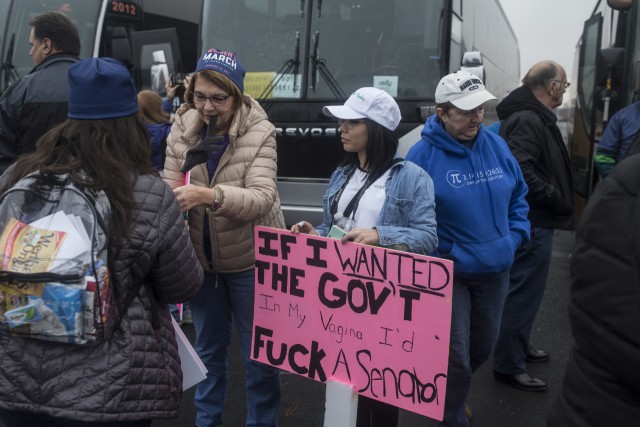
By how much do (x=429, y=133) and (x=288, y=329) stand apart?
110cm

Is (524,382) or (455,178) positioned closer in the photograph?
(455,178)

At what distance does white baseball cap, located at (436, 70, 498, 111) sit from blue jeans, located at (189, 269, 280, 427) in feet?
3.91

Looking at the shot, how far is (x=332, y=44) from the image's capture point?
233 inches

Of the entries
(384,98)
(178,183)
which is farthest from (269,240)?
(384,98)

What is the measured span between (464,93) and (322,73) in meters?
3.08

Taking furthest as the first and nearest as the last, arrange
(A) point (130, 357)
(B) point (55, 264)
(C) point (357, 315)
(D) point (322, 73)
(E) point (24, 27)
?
1. (E) point (24, 27)
2. (D) point (322, 73)
3. (C) point (357, 315)
4. (A) point (130, 357)
5. (B) point (55, 264)

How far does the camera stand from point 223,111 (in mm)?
2885

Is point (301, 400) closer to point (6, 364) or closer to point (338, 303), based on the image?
point (338, 303)

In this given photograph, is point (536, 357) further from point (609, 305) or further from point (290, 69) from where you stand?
point (609, 305)

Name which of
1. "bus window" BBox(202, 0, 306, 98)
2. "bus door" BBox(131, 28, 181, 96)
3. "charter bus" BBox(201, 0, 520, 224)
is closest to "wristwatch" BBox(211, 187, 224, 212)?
"charter bus" BBox(201, 0, 520, 224)

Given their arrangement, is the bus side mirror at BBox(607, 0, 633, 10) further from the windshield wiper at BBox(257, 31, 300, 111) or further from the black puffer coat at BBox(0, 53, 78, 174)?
the black puffer coat at BBox(0, 53, 78, 174)

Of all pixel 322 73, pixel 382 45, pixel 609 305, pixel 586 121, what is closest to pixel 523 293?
pixel 382 45

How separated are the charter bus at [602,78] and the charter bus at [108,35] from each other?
394cm

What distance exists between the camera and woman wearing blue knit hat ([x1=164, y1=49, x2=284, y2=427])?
9.28ft
